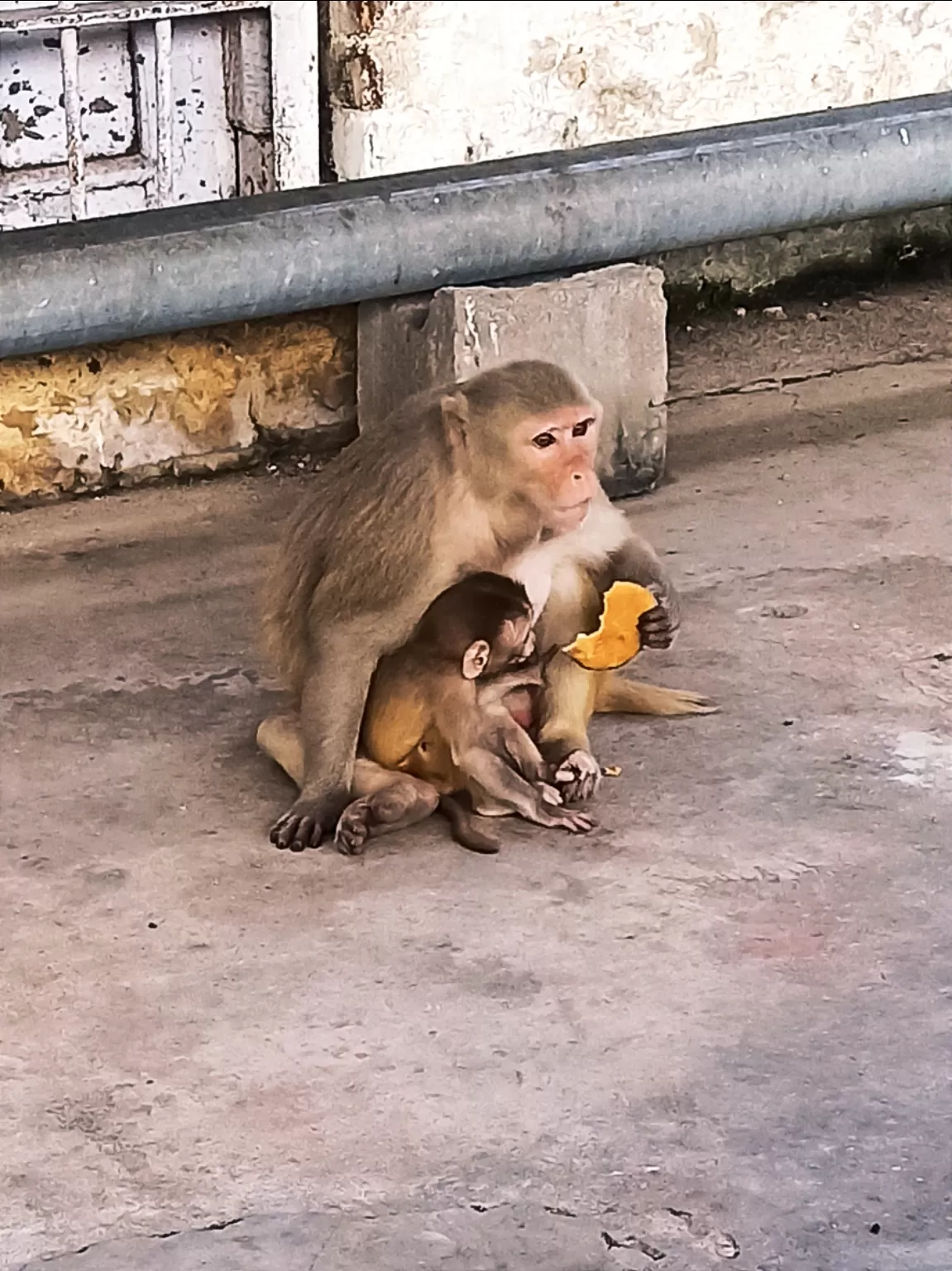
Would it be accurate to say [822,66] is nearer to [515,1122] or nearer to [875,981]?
[875,981]

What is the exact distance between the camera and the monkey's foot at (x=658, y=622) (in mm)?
3725

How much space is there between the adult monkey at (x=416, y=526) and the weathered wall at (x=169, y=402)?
147 cm

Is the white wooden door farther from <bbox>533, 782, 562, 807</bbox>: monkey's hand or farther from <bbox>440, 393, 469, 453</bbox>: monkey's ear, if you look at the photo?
<bbox>533, 782, 562, 807</bbox>: monkey's hand

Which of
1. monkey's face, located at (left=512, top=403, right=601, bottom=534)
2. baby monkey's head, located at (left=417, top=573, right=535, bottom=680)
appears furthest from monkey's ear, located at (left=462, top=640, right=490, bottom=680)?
monkey's face, located at (left=512, top=403, right=601, bottom=534)

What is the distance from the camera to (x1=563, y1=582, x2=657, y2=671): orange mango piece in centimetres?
371

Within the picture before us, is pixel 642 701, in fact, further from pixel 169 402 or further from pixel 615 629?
pixel 169 402

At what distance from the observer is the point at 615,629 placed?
12.2 ft

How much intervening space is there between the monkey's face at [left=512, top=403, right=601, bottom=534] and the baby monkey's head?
0.47 feet

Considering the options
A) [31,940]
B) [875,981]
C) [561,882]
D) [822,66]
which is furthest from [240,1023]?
[822,66]

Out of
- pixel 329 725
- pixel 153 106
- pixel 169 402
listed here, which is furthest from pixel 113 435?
pixel 329 725

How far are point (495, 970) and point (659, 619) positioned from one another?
749mm

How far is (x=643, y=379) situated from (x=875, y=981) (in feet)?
6.85

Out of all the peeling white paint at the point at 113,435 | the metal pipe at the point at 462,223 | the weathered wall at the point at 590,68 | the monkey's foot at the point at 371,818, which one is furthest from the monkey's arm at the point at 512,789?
the weathered wall at the point at 590,68

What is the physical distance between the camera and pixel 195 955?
3.30 meters
